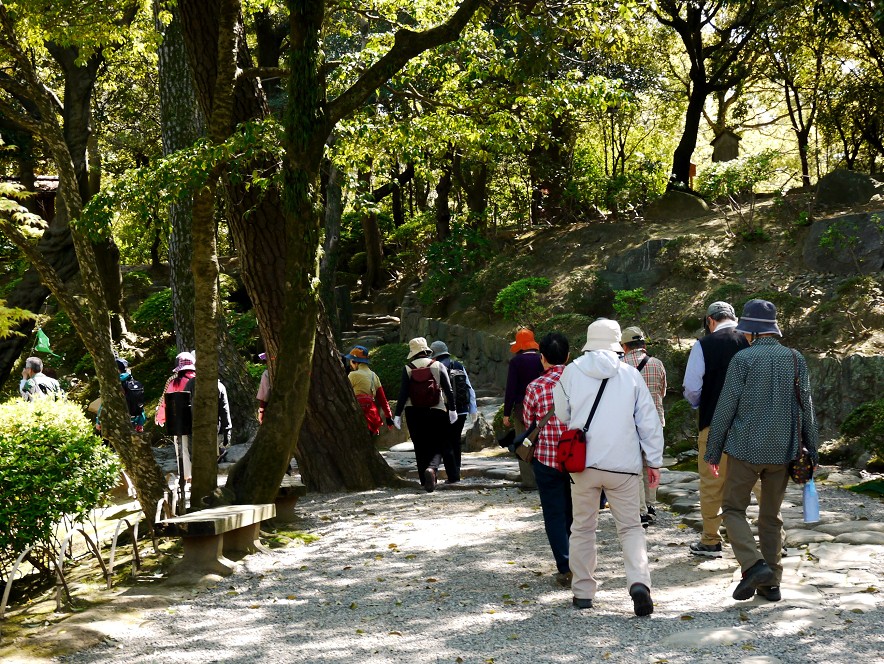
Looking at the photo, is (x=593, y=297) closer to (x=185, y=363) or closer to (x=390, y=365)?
(x=390, y=365)

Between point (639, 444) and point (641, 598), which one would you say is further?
point (639, 444)

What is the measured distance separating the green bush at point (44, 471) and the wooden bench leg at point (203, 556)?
0.82 metres

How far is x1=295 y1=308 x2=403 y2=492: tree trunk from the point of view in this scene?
10477 mm

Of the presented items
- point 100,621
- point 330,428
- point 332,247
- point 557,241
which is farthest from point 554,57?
point 557,241

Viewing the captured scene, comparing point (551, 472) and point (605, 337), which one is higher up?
point (605, 337)

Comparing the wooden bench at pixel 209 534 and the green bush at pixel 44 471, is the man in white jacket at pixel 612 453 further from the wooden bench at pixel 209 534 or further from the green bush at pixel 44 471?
the green bush at pixel 44 471

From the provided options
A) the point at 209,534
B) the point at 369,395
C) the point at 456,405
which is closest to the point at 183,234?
the point at 369,395

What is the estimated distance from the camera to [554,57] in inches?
375

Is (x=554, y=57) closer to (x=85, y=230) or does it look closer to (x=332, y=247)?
(x=85, y=230)

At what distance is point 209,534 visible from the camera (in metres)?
6.86

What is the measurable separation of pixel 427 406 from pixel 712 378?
4.36m

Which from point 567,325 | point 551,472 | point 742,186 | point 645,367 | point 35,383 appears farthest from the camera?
point 742,186

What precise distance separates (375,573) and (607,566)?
1768 mm

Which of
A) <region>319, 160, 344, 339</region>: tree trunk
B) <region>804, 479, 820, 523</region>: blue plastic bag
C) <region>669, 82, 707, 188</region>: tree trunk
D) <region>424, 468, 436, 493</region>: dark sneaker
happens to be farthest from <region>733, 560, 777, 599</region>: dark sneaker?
<region>669, 82, 707, 188</region>: tree trunk
